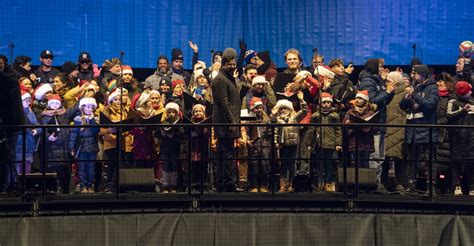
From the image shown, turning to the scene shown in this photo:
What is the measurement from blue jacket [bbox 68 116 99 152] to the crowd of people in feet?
0.05

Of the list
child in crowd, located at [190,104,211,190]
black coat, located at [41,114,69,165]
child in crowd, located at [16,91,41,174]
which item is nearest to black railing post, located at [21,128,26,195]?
child in crowd, located at [16,91,41,174]

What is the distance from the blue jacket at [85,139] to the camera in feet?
81.7

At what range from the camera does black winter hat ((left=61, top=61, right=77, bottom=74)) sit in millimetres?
28891

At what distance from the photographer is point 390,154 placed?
82.3 feet

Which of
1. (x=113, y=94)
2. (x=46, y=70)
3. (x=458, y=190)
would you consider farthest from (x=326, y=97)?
(x=46, y=70)

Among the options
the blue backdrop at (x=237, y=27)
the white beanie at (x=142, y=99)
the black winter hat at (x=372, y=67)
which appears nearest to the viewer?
the white beanie at (x=142, y=99)

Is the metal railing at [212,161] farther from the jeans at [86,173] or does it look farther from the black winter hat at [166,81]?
the black winter hat at [166,81]

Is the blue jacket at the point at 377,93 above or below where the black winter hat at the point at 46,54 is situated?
below

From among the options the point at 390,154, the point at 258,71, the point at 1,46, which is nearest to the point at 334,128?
the point at 390,154

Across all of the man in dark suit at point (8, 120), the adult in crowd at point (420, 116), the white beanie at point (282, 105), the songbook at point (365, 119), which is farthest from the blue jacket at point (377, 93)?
the man in dark suit at point (8, 120)

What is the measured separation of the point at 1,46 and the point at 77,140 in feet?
19.5

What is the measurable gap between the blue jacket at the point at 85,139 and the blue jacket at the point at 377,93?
4.44 metres

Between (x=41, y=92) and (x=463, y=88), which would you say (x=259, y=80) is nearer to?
(x=463, y=88)

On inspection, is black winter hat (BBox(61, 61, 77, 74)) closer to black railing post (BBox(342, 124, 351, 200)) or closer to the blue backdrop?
the blue backdrop
